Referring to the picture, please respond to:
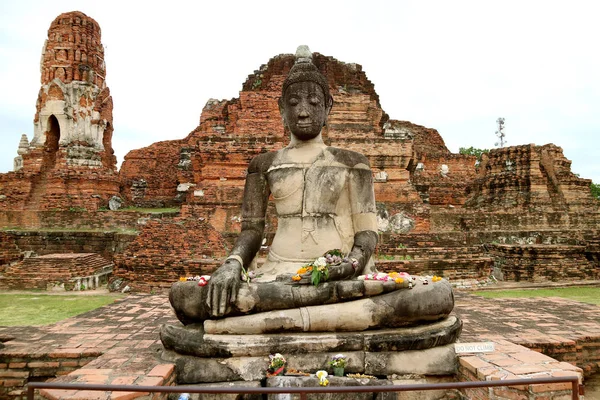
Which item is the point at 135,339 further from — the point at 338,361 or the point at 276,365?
the point at 338,361

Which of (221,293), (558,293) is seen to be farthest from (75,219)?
(558,293)

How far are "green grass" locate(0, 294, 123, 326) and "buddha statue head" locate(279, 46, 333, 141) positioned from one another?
459 cm

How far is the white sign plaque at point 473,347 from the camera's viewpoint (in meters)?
3.62

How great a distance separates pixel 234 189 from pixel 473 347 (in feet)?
30.7

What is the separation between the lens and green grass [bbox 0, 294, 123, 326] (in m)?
6.55

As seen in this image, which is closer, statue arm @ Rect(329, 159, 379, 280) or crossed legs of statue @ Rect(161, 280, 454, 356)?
crossed legs of statue @ Rect(161, 280, 454, 356)

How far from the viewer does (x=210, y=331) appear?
353 centimetres

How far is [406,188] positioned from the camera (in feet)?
40.8

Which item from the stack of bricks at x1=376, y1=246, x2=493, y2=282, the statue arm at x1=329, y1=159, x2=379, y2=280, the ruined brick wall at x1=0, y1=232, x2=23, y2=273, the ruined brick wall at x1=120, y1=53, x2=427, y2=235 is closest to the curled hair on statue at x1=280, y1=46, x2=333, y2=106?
the statue arm at x1=329, y1=159, x2=379, y2=280

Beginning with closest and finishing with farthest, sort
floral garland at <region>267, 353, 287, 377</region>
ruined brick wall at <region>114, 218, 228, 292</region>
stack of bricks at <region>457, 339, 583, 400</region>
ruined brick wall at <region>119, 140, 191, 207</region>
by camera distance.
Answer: stack of bricks at <region>457, 339, 583, 400</region> < floral garland at <region>267, 353, 287, 377</region> < ruined brick wall at <region>114, 218, 228, 292</region> < ruined brick wall at <region>119, 140, 191, 207</region>

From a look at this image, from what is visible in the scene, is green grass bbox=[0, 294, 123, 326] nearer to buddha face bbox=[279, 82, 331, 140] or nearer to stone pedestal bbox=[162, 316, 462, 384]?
stone pedestal bbox=[162, 316, 462, 384]

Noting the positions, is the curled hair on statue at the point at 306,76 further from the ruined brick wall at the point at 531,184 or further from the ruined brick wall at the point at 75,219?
the ruined brick wall at the point at 531,184

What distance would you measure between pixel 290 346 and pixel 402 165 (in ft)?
32.1

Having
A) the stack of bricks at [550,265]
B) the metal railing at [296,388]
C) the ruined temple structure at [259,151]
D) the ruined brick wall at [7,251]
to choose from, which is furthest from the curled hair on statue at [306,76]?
the ruined brick wall at [7,251]
